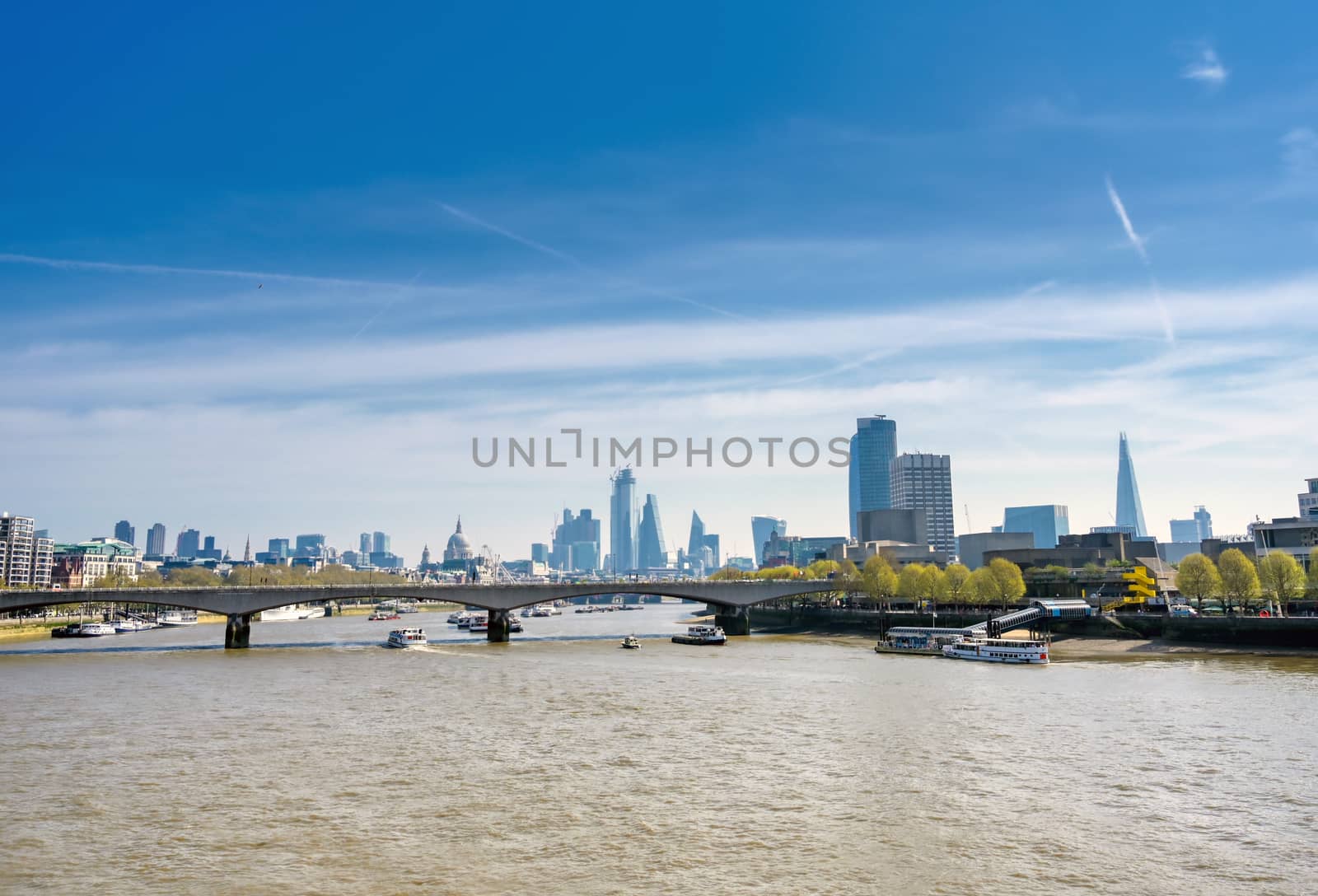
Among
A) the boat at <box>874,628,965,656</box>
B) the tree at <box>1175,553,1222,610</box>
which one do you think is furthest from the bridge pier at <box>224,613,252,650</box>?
the tree at <box>1175,553,1222,610</box>

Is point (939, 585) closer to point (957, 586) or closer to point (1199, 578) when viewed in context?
point (957, 586)

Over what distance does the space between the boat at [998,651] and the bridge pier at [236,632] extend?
243 ft

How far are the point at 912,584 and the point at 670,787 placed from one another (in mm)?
104549

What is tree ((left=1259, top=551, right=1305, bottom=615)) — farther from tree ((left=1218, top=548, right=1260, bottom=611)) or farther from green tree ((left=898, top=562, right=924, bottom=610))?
green tree ((left=898, top=562, right=924, bottom=610))

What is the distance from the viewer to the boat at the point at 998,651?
80688 mm

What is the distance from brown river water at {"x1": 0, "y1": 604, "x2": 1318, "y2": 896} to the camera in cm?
2611

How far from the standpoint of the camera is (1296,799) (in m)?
32.1

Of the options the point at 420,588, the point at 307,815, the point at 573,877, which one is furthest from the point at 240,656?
the point at 573,877

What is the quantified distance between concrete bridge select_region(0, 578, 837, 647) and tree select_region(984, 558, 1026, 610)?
2349cm

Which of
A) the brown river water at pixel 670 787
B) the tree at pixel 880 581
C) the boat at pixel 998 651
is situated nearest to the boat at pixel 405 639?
the brown river water at pixel 670 787

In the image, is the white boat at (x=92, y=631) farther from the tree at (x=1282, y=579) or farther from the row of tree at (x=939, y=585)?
the tree at (x=1282, y=579)

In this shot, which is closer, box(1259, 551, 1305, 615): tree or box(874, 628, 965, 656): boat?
box(874, 628, 965, 656): boat

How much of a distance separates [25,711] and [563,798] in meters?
38.7

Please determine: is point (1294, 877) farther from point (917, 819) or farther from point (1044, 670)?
point (1044, 670)
